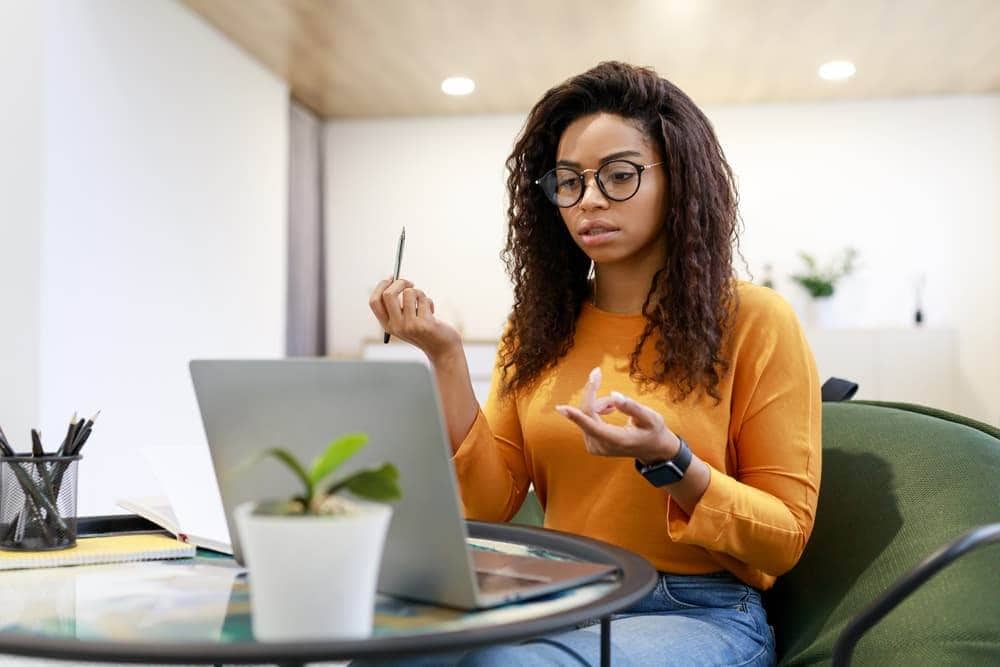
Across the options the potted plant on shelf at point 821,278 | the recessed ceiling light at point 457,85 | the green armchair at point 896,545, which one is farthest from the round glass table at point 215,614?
the potted plant on shelf at point 821,278

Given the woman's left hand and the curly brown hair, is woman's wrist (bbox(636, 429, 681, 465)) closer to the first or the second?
the woman's left hand

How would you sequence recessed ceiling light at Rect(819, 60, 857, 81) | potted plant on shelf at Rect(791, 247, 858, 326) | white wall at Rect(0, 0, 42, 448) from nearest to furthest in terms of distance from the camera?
white wall at Rect(0, 0, 42, 448), recessed ceiling light at Rect(819, 60, 857, 81), potted plant on shelf at Rect(791, 247, 858, 326)

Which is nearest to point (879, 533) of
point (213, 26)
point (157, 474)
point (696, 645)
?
point (696, 645)

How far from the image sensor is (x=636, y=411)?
3.67ft

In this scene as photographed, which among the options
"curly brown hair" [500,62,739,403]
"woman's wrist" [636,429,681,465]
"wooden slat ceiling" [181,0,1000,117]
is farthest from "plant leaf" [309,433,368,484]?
"wooden slat ceiling" [181,0,1000,117]

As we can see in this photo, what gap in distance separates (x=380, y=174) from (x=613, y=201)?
20.0 feet

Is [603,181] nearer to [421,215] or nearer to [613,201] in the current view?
[613,201]

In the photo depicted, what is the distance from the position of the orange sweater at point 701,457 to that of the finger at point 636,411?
0.18m

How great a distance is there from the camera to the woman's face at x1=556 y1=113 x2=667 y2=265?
5.06 ft

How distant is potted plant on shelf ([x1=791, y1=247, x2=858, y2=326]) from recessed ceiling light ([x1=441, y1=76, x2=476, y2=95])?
250 centimetres

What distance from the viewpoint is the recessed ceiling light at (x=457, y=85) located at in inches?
250

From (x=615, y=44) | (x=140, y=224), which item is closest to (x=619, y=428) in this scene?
(x=140, y=224)

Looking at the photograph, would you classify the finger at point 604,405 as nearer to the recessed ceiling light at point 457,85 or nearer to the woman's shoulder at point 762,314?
the woman's shoulder at point 762,314

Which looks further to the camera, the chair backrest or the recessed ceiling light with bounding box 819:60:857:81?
the recessed ceiling light with bounding box 819:60:857:81
